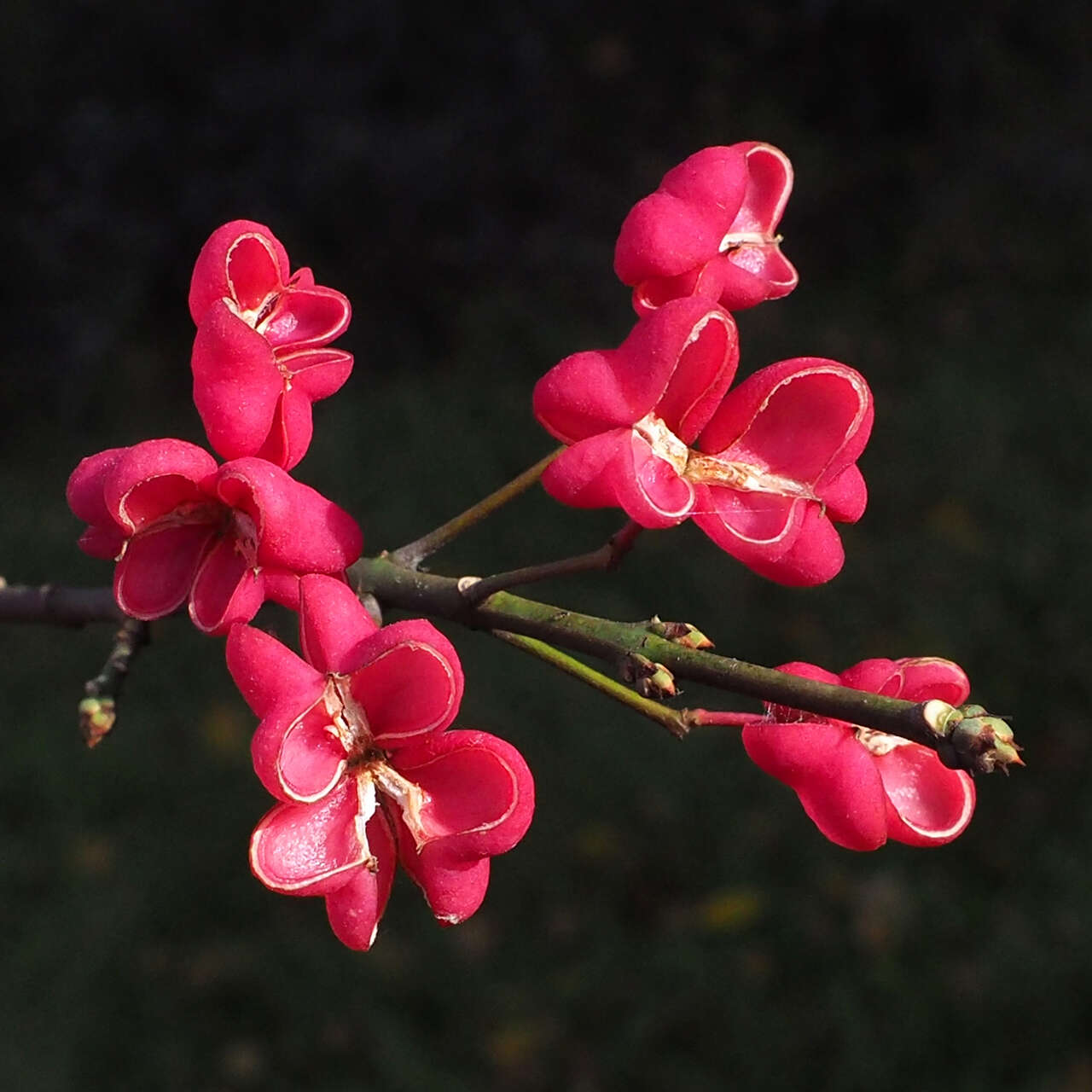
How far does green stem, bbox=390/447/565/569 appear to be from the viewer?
1.48m

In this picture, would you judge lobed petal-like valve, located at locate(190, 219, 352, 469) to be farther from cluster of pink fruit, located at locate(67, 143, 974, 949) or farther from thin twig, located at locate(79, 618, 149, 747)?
thin twig, located at locate(79, 618, 149, 747)

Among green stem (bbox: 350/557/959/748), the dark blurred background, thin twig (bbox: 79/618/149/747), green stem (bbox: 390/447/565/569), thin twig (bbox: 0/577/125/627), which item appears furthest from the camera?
the dark blurred background

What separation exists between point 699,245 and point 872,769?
60 centimetres

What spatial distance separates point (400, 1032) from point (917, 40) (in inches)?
187

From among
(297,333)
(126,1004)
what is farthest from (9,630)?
(297,333)

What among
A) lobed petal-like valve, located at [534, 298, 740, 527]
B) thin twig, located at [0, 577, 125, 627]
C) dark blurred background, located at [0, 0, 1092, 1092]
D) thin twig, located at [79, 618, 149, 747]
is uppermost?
lobed petal-like valve, located at [534, 298, 740, 527]

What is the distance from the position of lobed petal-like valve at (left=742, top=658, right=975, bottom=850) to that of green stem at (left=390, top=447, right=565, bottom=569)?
13.5 inches

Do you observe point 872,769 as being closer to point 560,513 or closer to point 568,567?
point 568,567

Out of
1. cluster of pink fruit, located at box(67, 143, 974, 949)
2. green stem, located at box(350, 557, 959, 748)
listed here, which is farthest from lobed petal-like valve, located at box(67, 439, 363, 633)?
green stem, located at box(350, 557, 959, 748)

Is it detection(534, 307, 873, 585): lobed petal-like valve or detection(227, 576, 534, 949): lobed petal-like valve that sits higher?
detection(534, 307, 873, 585): lobed petal-like valve

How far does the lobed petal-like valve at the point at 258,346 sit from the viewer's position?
1.40 metres

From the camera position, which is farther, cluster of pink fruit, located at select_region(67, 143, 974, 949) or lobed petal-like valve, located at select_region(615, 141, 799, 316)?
lobed petal-like valve, located at select_region(615, 141, 799, 316)

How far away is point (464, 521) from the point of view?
149 cm

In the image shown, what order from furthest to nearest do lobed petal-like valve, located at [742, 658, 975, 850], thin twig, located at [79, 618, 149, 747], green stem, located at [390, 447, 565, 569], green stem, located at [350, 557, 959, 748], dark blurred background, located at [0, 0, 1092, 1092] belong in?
dark blurred background, located at [0, 0, 1092, 1092] → thin twig, located at [79, 618, 149, 747] → green stem, located at [390, 447, 565, 569] → lobed petal-like valve, located at [742, 658, 975, 850] → green stem, located at [350, 557, 959, 748]
